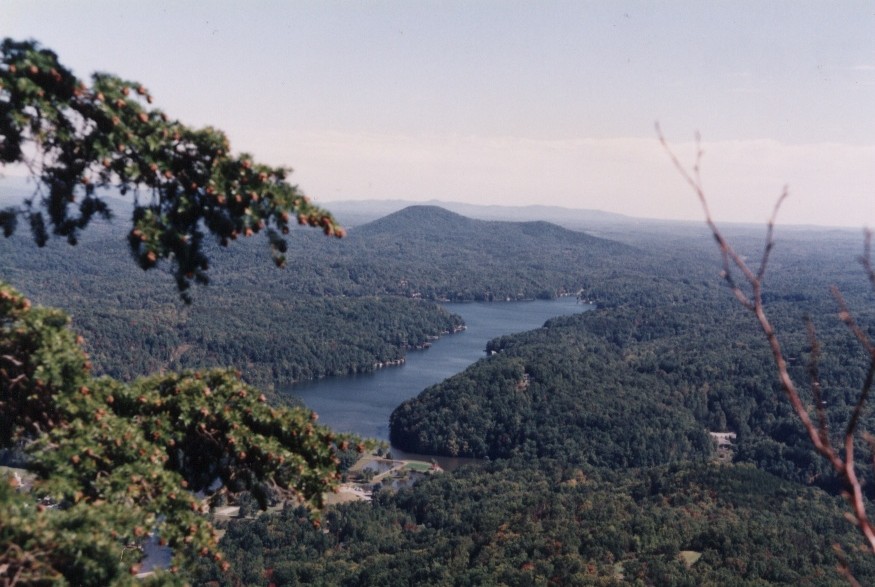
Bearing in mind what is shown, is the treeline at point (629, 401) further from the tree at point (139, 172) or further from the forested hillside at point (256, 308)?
the tree at point (139, 172)

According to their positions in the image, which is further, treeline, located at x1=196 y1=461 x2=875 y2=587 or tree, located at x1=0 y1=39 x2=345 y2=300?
treeline, located at x1=196 y1=461 x2=875 y2=587

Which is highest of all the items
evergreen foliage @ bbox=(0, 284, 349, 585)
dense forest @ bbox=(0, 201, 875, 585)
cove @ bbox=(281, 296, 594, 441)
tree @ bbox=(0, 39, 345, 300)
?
tree @ bbox=(0, 39, 345, 300)

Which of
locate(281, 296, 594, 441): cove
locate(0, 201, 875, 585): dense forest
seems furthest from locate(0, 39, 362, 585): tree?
locate(281, 296, 594, 441): cove

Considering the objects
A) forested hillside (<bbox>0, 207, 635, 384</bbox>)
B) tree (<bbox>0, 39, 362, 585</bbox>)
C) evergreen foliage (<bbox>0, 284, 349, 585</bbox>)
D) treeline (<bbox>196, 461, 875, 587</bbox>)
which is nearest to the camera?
evergreen foliage (<bbox>0, 284, 349, 585</bbox>)

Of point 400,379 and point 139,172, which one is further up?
point 139,172

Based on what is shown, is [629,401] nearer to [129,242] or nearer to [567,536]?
[567,536]

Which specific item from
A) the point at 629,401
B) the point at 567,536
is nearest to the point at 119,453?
the point at 567,536

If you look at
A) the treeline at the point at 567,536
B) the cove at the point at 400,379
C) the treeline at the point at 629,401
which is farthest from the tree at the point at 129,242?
the treeline at the point at 629,401

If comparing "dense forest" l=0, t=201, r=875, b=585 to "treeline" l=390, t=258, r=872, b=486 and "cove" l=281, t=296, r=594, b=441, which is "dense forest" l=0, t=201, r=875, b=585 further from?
"cove" l=281, t=296, r=594, b=441
